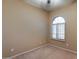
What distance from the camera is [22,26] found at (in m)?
1.34

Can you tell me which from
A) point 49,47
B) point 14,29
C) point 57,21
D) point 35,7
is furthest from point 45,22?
point 14,29

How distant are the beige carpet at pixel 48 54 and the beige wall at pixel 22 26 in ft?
0.37

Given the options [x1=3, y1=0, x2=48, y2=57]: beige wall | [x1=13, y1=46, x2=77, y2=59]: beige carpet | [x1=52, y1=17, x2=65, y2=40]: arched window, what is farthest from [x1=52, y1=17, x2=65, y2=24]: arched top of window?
[x1=13, y1=46, x2=77, y2=59]: beige carpet

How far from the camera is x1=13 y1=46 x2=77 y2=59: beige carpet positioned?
1334 millimetres

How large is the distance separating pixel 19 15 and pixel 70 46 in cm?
99

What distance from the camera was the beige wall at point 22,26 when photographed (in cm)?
122

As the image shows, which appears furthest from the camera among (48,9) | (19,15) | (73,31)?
(48,9)

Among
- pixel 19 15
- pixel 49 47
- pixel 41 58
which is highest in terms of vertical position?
pixel 19 15

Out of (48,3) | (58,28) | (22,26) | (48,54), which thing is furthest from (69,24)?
(22,26)

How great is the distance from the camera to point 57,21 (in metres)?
1.35

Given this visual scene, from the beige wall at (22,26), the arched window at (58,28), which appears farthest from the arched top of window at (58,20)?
the beige wall at (22,26)

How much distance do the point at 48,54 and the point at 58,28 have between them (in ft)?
1.67

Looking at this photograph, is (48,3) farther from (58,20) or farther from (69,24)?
(69,24)

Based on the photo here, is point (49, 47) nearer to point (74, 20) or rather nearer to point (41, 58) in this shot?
point (41, 58)
